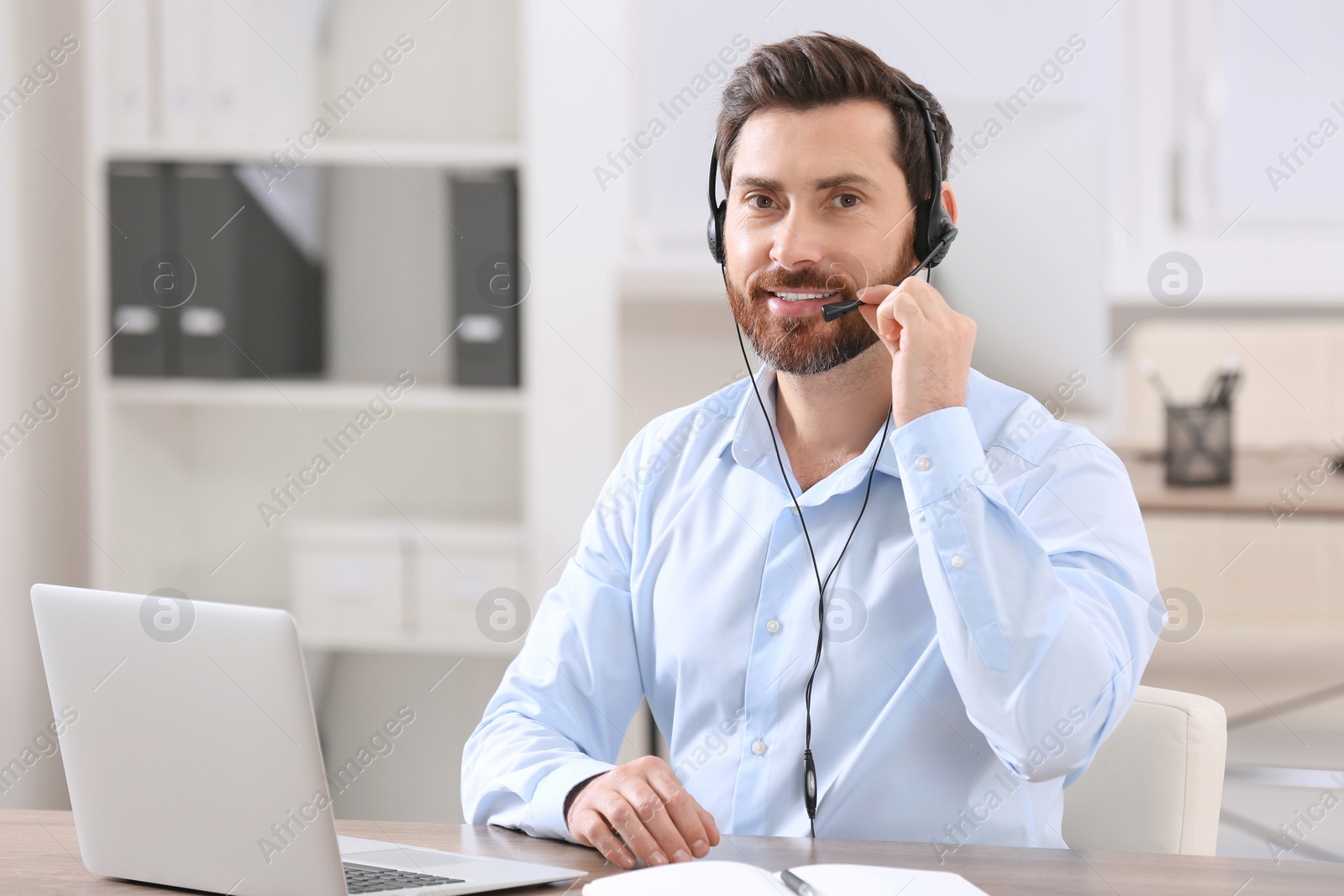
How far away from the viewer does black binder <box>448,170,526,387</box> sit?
7.64ft

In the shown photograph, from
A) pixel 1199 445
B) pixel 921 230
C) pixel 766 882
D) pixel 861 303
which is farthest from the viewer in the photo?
pixel 1199 445

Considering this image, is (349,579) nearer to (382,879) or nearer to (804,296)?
(804,296)

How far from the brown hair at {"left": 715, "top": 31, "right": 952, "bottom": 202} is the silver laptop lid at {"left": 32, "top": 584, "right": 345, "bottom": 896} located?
805mm

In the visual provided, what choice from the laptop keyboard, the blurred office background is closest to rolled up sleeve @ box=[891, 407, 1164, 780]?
the laptop keyboard

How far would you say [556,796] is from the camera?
1.05m

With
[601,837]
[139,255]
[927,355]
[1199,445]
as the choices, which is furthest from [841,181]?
[139,255]

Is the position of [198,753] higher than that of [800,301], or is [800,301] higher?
[800,301]

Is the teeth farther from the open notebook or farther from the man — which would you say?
the open notebook

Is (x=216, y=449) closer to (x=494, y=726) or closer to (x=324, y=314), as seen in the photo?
(x=324, y=314)

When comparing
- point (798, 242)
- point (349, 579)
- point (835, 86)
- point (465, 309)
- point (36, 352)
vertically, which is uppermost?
point (835, 86)

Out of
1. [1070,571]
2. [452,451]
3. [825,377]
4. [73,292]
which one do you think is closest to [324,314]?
[452,451]

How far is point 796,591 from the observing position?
4.12 ft

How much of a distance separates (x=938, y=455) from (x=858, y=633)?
221 mm

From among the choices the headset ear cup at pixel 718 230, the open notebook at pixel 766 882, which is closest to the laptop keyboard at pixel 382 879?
the open notebook at pixel 766 882
